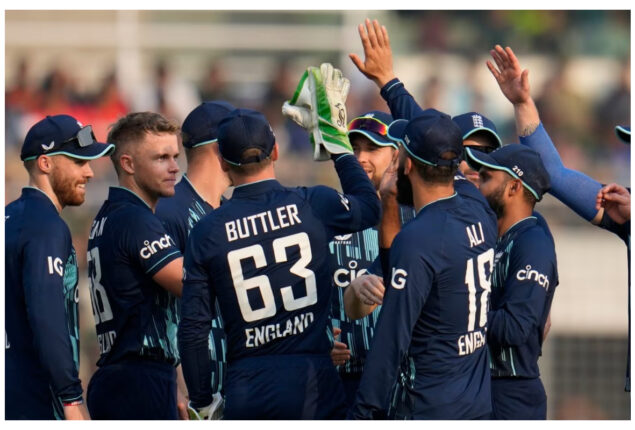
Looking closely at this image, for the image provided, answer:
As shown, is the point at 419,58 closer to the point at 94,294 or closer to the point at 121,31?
the point at 121,31

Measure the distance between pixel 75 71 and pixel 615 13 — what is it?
318 inches

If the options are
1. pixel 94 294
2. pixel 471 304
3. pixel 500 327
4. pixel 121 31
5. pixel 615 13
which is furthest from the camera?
pixel 615 13

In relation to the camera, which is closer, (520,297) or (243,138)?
(243,138)

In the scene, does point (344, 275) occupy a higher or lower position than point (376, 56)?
lower

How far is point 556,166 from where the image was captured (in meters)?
6.34

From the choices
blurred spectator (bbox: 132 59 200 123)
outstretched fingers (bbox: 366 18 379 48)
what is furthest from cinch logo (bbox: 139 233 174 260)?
blurred spectator (bbox: 132 59 200 123)

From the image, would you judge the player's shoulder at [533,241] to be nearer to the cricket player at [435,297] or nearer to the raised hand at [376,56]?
the cricket player at [435,297]

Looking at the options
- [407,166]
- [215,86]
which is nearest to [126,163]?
[407,166]

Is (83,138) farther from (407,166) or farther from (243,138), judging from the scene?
(407,166)

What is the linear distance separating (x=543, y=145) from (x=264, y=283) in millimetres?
2005

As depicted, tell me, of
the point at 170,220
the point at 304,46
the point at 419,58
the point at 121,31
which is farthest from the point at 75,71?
the point at 170,220

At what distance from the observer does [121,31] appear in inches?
626

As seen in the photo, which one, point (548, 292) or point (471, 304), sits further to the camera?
point (548, 292)

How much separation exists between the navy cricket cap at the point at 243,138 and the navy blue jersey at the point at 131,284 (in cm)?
91
